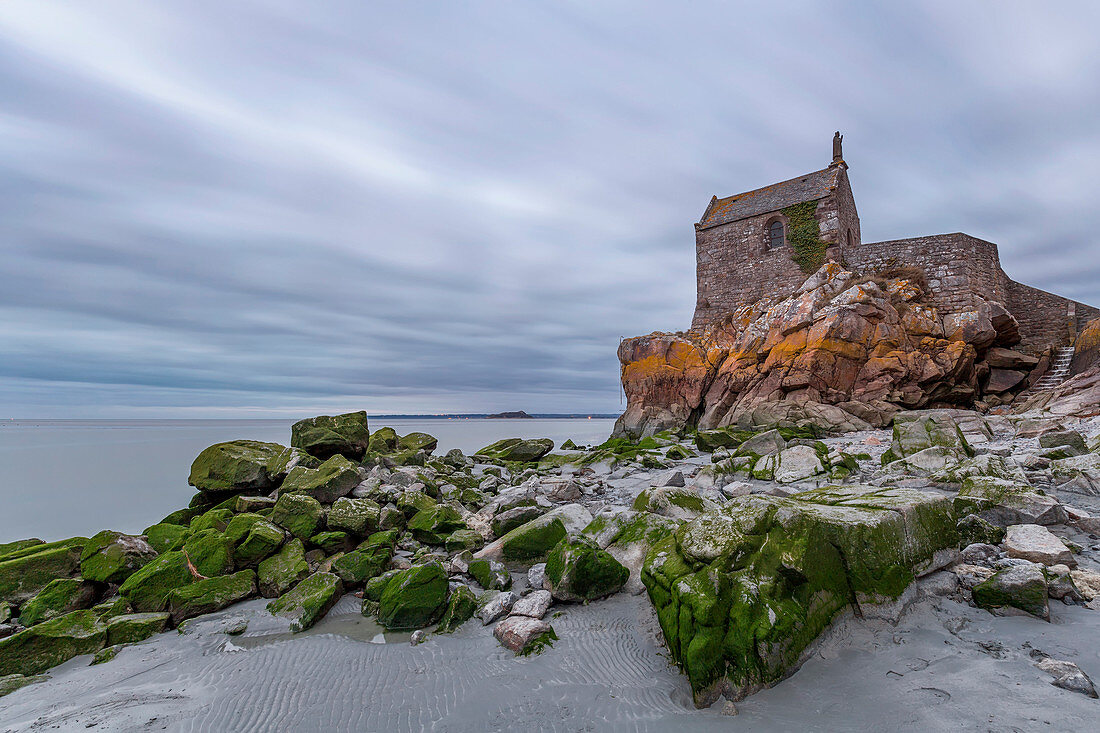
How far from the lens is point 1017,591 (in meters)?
Answer: 3.31

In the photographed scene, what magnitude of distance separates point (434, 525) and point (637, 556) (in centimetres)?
315

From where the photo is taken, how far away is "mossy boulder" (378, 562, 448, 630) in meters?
4.36

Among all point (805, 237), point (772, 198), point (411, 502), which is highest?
point (772, 198)

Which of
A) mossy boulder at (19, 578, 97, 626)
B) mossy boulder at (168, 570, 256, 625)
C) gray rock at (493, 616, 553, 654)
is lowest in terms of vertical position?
mossy boulder at (19, 578, 97, 626)

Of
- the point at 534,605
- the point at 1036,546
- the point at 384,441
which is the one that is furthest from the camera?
the point at 384,441

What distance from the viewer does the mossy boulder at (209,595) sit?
15.7 feet

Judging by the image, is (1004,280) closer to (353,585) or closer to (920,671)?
(920,671)

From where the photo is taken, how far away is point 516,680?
3.40 metres

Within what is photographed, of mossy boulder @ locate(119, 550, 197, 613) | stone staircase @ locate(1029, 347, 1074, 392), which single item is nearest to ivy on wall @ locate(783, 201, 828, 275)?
stone staircase @ locate(1029, 347, 1074, 392)

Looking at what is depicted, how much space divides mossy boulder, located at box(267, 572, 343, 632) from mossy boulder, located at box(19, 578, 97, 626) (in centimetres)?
231

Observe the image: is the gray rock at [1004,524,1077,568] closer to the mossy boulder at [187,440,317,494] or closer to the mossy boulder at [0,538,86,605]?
the mossy boulder at [0,538,86,605]

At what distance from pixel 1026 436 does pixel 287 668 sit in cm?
1326

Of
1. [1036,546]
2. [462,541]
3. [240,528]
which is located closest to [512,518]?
[462,541]

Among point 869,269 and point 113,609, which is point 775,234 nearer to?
point 869,269
